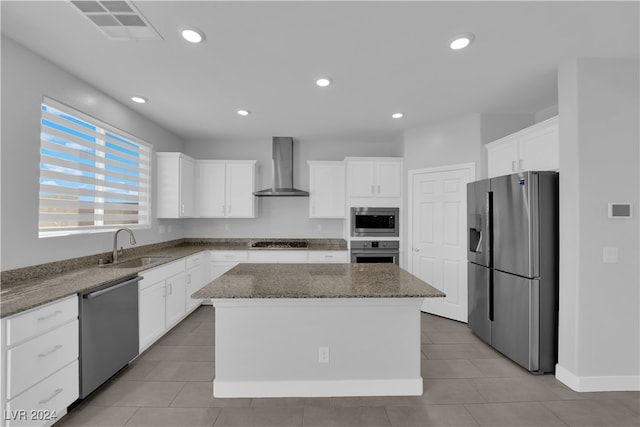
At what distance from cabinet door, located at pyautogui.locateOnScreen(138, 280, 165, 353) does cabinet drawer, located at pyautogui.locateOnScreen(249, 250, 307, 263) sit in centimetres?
142

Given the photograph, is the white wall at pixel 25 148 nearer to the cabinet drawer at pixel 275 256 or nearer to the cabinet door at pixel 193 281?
the cabinet door at pixel 193 281

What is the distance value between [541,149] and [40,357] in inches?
164

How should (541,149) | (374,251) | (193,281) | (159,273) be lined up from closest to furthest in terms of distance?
(541,149) < (159,273) < (193,281) < (374,251)

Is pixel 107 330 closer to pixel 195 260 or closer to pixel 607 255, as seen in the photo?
pixel 195 260

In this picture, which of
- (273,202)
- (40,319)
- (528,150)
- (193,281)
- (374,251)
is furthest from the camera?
(273,202)

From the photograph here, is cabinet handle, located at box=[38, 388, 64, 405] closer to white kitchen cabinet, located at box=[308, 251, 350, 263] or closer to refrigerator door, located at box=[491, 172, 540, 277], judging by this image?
white kitchen cabinet, located at box=[308, 251, 350, 263]

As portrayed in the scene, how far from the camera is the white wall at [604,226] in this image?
2.29m

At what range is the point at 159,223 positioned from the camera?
13.6 feet

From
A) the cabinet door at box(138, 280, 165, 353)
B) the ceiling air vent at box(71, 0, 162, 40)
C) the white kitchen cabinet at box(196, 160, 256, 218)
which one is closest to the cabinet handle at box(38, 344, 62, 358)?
the cabinet door at box(138, 280, 165, 353)

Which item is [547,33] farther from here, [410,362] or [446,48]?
[410,362]

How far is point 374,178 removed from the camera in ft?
14.3

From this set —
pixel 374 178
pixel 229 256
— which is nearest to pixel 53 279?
pixel 229 256

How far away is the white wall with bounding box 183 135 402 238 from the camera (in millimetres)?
4969

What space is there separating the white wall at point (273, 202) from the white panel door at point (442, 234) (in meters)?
1.26
